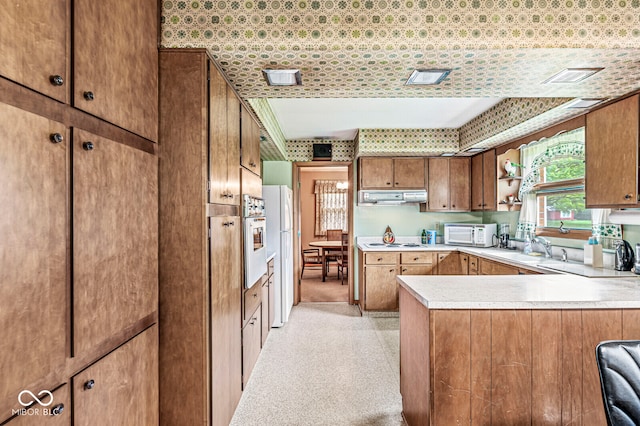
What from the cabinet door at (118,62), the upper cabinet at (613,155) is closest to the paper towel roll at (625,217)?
the upper cabinet at (613,155)

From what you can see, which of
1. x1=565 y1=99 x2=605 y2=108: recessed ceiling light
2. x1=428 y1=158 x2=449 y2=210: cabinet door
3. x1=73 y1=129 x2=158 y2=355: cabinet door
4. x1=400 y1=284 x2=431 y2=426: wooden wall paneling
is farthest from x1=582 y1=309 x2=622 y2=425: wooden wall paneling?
x1=428 y1=158 x2=449 y2=210: cabinet door

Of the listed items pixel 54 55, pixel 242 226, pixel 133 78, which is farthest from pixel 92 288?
pixel 242 226

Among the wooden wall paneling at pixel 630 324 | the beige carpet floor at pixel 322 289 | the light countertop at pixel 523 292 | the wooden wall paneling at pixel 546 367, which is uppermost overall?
the light countertop at pixel 523 292

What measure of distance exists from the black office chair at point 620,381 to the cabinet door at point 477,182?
144 inches

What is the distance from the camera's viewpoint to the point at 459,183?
194 inches

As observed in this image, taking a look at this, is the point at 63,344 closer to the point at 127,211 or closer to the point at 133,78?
the point at 127,211

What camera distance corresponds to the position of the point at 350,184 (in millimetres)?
5266

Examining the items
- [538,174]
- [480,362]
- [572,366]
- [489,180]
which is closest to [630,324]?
[572,366]

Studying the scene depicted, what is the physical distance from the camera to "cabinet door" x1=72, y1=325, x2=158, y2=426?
45.5 inches

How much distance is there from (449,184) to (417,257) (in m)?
1.22

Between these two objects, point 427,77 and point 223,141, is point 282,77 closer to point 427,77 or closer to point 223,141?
point 223,141

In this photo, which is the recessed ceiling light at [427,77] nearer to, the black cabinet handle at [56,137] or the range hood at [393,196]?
the black cabinet handle at [56,137]

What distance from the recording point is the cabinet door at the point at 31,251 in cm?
87

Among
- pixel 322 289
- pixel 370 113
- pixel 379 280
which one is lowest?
pixel 322 289
